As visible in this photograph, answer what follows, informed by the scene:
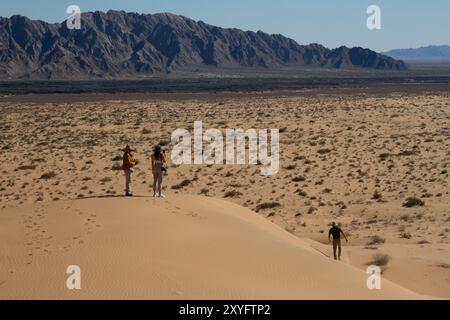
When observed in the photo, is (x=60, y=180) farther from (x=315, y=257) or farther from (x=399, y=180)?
(x=315, y=257)

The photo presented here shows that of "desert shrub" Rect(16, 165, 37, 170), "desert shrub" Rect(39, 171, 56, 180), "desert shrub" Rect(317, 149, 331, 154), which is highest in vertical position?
"desert shrub" Rect(317, 149, 331, 154)

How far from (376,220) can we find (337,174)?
8077 millimetres

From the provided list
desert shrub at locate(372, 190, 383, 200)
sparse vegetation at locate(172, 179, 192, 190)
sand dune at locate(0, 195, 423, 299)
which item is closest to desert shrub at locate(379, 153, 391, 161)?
desert shrub at locate(372, 190, 383, 200)

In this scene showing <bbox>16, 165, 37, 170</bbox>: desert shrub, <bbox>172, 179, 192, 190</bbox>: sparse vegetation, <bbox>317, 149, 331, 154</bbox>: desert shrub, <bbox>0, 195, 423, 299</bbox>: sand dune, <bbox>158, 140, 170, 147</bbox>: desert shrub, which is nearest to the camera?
<bbox>0, 195, 423, 299</bbox>: sand dune

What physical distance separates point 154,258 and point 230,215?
558cm

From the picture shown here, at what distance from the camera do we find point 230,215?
658 inches

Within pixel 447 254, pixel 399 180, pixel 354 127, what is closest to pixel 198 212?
pixel 447 254

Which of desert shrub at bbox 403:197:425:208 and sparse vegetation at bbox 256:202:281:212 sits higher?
desert shrub at bbox 403:197:425:208

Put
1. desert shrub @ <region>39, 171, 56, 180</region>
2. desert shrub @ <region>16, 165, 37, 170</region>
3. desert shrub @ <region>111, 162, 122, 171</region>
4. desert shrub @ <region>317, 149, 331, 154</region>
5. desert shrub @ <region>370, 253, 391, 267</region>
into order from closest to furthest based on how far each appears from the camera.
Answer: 1. desert shrub @ <region>370, 253, 391, 267</region>
2. desert shrub @ <region>39, 171, 56, 180</region>
3. desert shrub @ <region>111, 162, 122, 171</region>
4. desert shrub @ <region>16, 165, 37, 170</region>
5. desert shrub @ <region>317, 149, 331, 154</region>

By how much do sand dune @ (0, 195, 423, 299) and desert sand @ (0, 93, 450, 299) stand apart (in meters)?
0.04

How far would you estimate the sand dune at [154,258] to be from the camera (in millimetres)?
10023

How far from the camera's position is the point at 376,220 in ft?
69.4

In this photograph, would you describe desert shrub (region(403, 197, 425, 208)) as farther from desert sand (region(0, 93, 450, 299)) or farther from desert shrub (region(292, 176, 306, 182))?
desert shrub (region(292, 176, 306, 182))

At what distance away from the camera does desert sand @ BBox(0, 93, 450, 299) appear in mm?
10734
